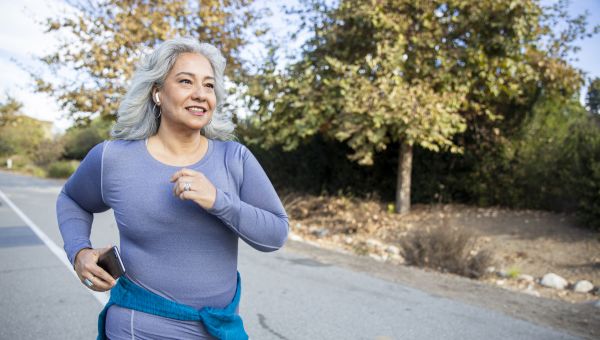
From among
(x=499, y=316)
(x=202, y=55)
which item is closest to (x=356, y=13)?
(x=499, y=316)

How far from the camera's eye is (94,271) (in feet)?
5.91

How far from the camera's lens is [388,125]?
11062mm

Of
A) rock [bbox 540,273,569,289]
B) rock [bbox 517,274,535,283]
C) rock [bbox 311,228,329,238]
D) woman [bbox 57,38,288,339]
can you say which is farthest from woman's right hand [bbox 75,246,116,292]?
rock [bbox 311,228,329,238]

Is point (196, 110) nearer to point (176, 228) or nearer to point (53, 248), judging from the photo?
point (176, 228)

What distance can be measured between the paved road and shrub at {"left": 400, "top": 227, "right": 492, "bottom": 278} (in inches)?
63.4

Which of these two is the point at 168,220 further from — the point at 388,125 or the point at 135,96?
the point at 388,125

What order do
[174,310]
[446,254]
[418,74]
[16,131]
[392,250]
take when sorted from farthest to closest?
[16,131], [418,74], [392,250], [446,254], [174,310]

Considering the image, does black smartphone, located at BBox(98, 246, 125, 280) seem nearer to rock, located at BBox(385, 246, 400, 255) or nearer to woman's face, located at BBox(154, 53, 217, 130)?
woman's face, located at BBox(154, 53, 217, 130)

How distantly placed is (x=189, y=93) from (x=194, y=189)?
507mm

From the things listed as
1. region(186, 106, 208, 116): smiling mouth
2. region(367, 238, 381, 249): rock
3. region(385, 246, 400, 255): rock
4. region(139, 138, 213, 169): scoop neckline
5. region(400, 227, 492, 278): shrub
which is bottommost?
region(367, 238, 381, 249): rock

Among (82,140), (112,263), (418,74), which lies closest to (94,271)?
(112,263)

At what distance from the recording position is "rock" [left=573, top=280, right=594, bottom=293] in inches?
277

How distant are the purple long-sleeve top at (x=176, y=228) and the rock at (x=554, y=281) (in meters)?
6.92

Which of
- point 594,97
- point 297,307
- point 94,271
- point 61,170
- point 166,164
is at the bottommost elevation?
point 61,170
